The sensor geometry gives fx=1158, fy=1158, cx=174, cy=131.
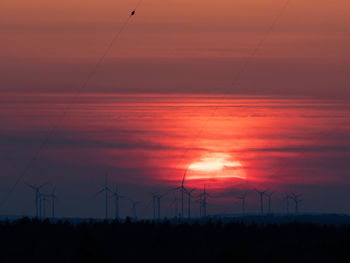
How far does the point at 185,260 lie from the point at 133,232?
3982cm

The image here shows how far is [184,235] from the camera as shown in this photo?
138 metres

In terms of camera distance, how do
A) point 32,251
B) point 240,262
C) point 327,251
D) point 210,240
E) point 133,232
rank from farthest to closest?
point 133,232
point 210,240
point 32,251
point 327,251
point 240,262

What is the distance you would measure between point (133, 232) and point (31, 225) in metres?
14.5

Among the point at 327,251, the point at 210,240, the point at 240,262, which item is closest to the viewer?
the point at 240,262

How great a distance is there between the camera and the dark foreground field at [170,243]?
91.6 metres

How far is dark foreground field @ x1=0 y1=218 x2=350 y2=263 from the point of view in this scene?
91562 mm

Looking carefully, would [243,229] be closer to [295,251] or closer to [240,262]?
[295,251]

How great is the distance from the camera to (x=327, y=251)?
104812 mm

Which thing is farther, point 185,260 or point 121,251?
point 121,251

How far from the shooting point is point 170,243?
127 meters

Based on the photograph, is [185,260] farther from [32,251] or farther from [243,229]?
[243,229]

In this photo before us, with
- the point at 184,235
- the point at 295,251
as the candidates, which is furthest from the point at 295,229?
the point at 295,251

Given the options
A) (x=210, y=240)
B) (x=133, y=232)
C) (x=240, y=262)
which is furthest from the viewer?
(x=133, y=232)

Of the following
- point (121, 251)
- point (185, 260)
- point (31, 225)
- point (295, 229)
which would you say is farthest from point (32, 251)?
point (295, 229)
